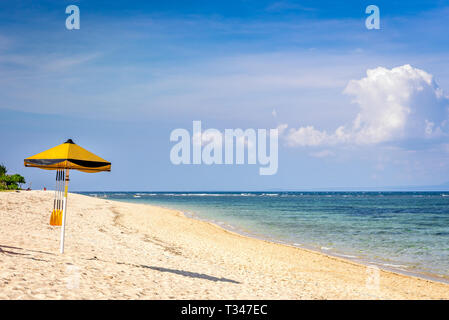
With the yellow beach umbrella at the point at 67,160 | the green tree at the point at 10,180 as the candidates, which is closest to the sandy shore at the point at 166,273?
the yellow beach umbrella at the point at 67,160

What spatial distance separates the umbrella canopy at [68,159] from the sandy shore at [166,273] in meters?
2.68

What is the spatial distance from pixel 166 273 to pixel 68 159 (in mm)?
4320

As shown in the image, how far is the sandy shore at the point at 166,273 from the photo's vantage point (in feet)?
27.5

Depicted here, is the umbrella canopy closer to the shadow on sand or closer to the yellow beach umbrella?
the yellow beach umbrella

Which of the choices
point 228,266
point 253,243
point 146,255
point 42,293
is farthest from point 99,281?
point 253,243

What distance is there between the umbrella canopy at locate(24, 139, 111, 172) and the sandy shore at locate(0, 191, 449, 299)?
105 inches

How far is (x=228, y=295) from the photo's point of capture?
352 inches

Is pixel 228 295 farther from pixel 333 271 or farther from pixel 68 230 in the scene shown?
pixel 68 230

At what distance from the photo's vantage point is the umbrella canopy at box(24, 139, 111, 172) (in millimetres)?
10852

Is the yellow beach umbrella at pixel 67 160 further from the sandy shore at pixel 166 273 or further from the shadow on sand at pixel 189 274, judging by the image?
the shadow on sand at pixel 189 274

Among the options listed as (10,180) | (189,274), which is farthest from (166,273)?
(10,180)

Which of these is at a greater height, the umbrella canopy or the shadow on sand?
the umbrella canopy

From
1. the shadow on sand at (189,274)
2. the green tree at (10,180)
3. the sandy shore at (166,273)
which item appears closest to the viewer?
the sandy shore at (166,273)

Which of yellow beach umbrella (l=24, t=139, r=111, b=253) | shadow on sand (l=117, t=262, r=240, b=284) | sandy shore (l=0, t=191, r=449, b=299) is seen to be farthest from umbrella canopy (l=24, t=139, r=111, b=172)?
shadow on sand (l=117, t=262, r=240, b=284)
